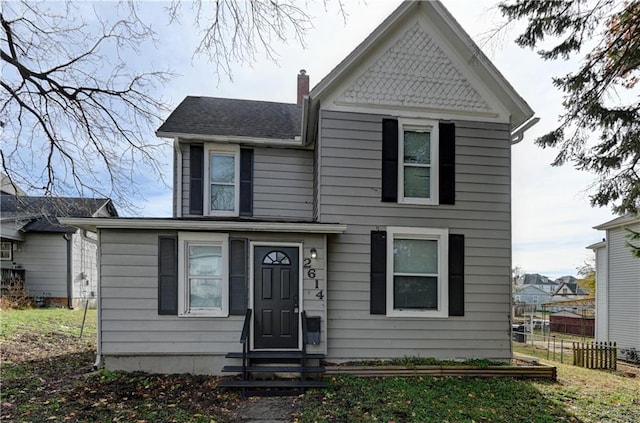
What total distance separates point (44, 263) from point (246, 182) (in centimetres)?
1371

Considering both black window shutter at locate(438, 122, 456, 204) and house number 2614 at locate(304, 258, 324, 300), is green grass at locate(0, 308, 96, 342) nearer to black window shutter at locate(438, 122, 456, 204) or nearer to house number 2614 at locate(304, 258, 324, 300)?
house number 2614 at locate(304, 258, 324, 300)

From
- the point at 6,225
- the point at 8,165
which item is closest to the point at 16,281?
the point at 6,225

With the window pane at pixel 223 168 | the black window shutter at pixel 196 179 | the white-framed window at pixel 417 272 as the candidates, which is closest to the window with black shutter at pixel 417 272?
the white-framed window at pixel 417 272

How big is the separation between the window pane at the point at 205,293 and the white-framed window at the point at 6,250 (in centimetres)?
1470

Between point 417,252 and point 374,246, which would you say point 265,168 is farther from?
point 417,252

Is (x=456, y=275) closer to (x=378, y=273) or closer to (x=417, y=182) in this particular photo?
(x=378, y=273)

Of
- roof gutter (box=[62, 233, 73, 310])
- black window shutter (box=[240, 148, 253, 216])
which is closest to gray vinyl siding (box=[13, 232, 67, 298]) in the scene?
roof gutter (box=[62, 233, 73, 310])

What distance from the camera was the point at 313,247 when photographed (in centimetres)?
684

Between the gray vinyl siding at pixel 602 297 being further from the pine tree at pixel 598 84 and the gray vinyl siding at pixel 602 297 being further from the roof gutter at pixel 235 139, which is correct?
the roof gutter at pixel 235 139

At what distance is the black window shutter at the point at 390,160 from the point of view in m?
7.16

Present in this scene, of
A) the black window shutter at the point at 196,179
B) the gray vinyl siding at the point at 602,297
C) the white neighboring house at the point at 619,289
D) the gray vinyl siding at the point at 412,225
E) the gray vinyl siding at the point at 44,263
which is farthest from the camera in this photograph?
the gray vinyl siding at the point at 44,263

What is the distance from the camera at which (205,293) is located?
6.80m

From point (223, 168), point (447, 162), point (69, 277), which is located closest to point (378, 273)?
point (447, 162)

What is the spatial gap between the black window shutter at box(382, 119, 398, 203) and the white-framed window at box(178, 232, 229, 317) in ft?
10.9
